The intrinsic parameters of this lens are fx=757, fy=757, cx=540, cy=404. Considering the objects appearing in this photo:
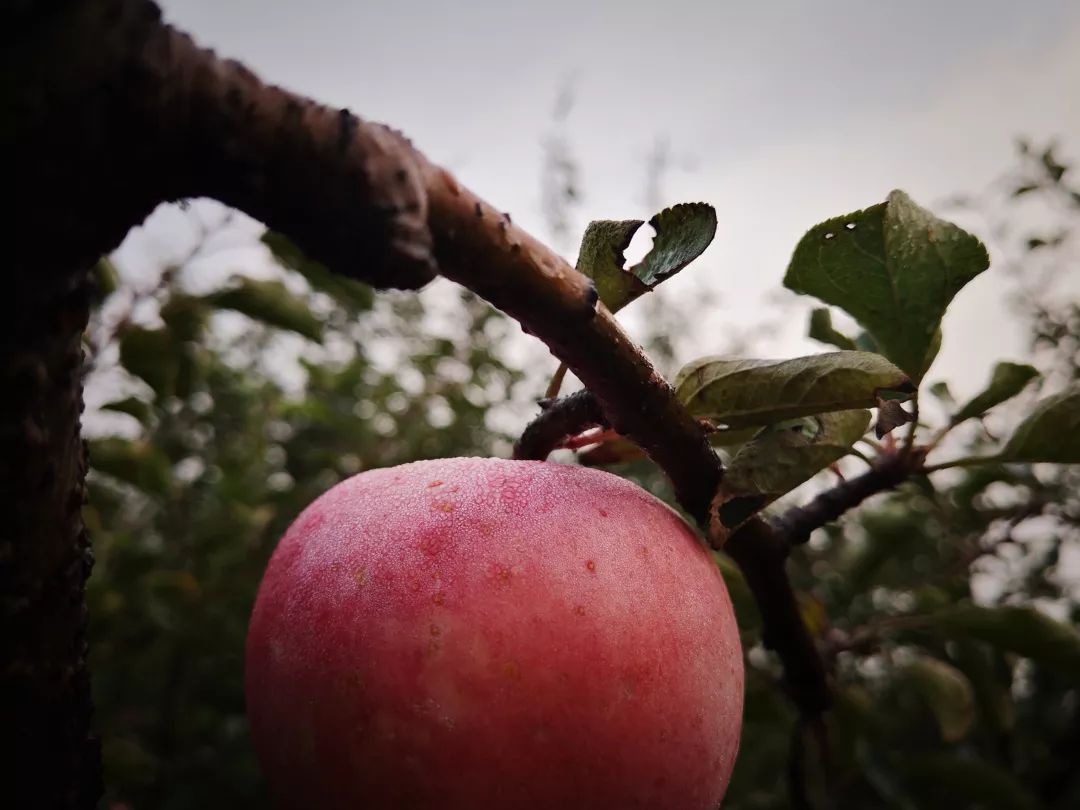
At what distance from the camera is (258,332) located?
191cm

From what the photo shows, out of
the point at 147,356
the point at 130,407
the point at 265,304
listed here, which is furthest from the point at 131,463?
A: the point at 265,304

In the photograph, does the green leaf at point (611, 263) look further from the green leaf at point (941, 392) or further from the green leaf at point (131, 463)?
the green leaf at point (131, 463)

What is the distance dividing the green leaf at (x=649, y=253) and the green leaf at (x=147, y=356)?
600mm

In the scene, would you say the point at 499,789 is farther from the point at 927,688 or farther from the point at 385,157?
the point at 927,688

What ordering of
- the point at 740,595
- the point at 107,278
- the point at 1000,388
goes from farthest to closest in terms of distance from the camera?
the point at 107,278 < the point at 740,595 < the point at 1000,388

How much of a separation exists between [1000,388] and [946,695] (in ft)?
1.49

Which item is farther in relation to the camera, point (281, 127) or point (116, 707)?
point (116, 707)

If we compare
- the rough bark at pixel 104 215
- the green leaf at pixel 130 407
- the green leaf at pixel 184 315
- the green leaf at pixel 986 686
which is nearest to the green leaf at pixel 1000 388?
the rough bark at pixel 104 215

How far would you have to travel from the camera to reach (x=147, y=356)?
0.83 m

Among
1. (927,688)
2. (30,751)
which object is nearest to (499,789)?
(30,751)

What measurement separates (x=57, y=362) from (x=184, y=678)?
1.10m

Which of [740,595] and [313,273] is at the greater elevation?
[313,273]

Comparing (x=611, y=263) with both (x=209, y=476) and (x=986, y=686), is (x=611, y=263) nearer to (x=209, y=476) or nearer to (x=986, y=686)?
(x=986, y=686)

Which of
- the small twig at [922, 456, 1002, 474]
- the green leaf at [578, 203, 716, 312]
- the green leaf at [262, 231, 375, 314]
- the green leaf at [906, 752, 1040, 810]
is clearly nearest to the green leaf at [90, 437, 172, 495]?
the green leaf at [262, 231, 375, 314]
